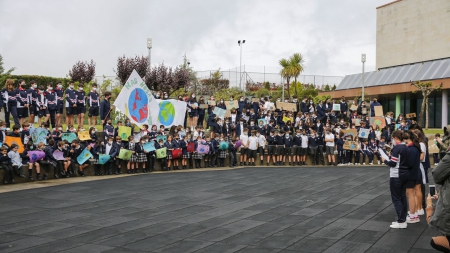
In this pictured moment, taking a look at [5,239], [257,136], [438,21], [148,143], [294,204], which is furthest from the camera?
[438,21]

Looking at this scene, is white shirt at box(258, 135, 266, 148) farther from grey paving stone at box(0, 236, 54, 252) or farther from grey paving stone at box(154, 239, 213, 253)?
grey paving stone at box(0, 236, 54, 252)

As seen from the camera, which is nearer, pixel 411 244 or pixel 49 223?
pixel 411 244

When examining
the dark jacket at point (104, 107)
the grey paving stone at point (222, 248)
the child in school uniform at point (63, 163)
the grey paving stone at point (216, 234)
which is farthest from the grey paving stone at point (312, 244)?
the dark jacket at point (104, 107)

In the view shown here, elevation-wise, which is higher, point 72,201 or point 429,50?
point 429,50

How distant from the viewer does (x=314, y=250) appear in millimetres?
6953

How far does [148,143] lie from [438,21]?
37.7m

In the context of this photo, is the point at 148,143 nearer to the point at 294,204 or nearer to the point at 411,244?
the point at 294,204

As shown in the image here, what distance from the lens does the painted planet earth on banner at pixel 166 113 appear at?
21984 millimetres

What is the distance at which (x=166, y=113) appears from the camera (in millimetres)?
22141

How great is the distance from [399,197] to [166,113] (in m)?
14.9

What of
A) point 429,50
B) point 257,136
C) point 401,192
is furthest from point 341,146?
point 429,50

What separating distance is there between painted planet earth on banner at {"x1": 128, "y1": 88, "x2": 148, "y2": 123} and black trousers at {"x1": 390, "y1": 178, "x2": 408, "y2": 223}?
13.4 m

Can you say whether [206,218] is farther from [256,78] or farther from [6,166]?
[256,78]

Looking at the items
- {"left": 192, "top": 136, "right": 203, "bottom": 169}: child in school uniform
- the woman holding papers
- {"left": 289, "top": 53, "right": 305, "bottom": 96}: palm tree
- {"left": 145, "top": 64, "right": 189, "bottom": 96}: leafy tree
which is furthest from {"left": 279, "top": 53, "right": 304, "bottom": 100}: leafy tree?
the woman holding papers
